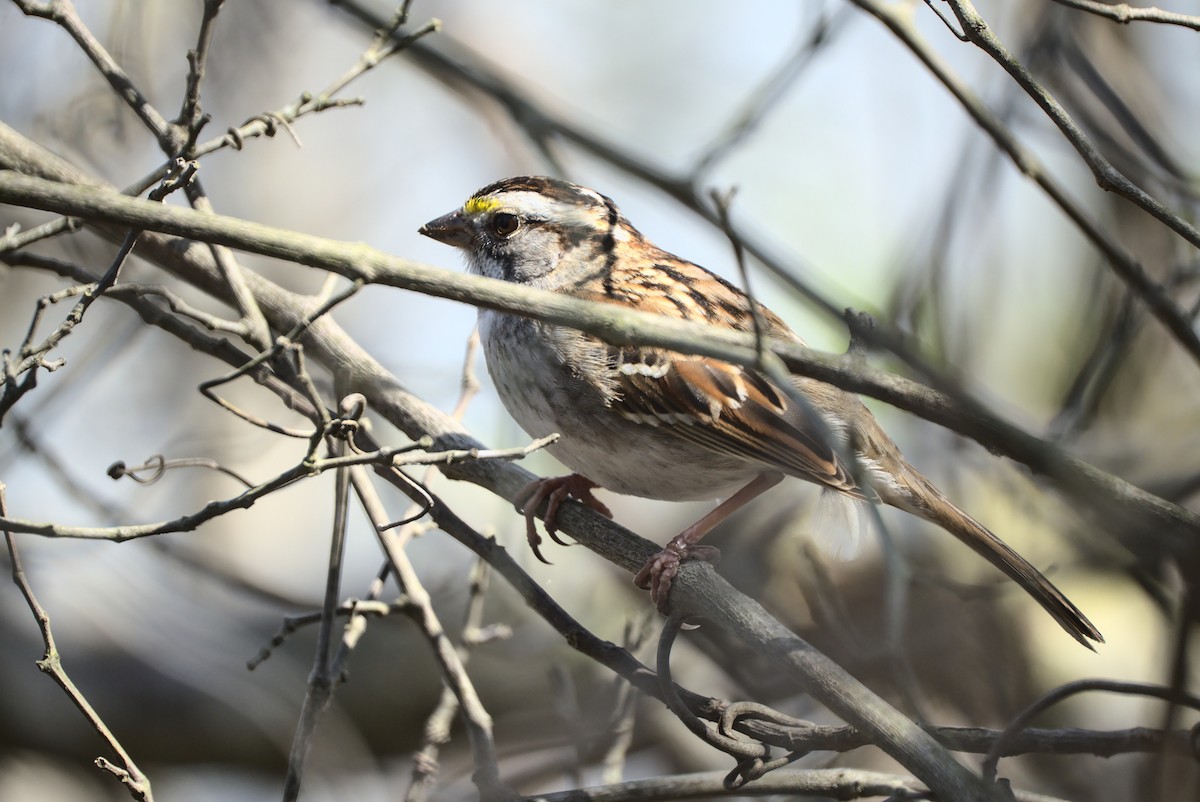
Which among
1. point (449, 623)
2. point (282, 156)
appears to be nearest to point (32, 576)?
point (449, 623)

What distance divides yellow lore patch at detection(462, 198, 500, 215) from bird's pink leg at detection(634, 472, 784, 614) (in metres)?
1.31

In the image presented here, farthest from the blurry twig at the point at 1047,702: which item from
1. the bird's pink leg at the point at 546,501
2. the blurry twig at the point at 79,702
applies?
the blurry twig at the point at 79,702

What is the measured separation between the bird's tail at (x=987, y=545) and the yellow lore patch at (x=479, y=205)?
5.43 feet

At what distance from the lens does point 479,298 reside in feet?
6.58

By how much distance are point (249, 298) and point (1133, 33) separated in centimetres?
554

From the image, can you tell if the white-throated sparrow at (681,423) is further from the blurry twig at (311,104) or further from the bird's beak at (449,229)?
the blurry twig at (311,104)

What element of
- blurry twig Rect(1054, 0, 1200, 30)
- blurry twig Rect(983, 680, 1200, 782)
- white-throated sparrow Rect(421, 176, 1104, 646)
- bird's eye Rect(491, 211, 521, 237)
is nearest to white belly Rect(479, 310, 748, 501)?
white-throated sparrow Rect(421, 176, 1104, 646)

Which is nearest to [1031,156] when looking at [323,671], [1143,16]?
[1143,16]

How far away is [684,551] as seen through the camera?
3.24 meters

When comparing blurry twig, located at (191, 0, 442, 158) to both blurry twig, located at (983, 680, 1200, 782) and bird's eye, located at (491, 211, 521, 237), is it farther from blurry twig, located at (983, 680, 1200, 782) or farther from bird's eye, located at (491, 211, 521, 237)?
blurry twig, located at (983, 680, 1200, 782)

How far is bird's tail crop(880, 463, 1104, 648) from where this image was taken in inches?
125

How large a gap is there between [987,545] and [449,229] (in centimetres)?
207

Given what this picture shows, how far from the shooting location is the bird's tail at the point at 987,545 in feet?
10.5

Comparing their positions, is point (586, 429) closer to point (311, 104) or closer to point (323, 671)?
point (323, 671)
